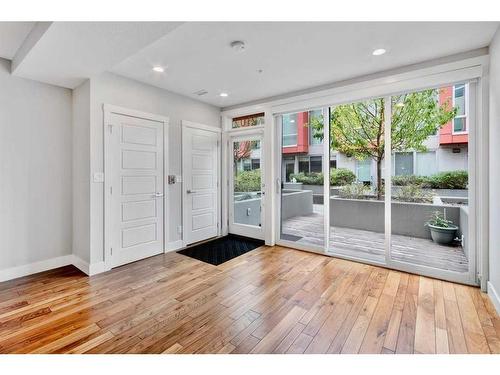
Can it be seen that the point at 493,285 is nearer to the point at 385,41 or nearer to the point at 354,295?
the point at 354,295

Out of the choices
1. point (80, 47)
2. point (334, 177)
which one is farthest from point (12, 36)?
point (334, 177)

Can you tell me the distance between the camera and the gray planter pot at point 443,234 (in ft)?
10.1

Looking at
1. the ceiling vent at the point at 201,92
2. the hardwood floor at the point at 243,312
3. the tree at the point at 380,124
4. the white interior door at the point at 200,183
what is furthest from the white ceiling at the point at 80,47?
the tree at the point at 380,124

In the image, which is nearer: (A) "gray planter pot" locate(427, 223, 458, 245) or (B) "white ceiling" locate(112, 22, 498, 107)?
(B) "white ceiling" locate(112, 22, 498, 107)

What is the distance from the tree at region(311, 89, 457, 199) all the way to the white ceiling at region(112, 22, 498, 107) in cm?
47

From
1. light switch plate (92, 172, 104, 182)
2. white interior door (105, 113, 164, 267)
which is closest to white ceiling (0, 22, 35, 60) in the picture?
white interior door (105, 113, 164, 267)

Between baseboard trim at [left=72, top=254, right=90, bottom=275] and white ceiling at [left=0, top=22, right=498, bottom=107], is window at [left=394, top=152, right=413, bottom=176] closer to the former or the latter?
white ceiling at [left=0, top=22, right=498, bottom=107]

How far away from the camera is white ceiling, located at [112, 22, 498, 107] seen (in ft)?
7.43

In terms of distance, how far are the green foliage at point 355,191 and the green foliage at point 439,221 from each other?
2.60ft

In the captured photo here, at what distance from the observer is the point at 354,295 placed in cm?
258

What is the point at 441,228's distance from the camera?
315cm

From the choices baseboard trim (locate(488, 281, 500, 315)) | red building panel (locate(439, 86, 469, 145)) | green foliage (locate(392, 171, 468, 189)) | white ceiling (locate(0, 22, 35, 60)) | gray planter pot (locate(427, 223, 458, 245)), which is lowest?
baseboard trim (locate(488, 281, 500, 315))
